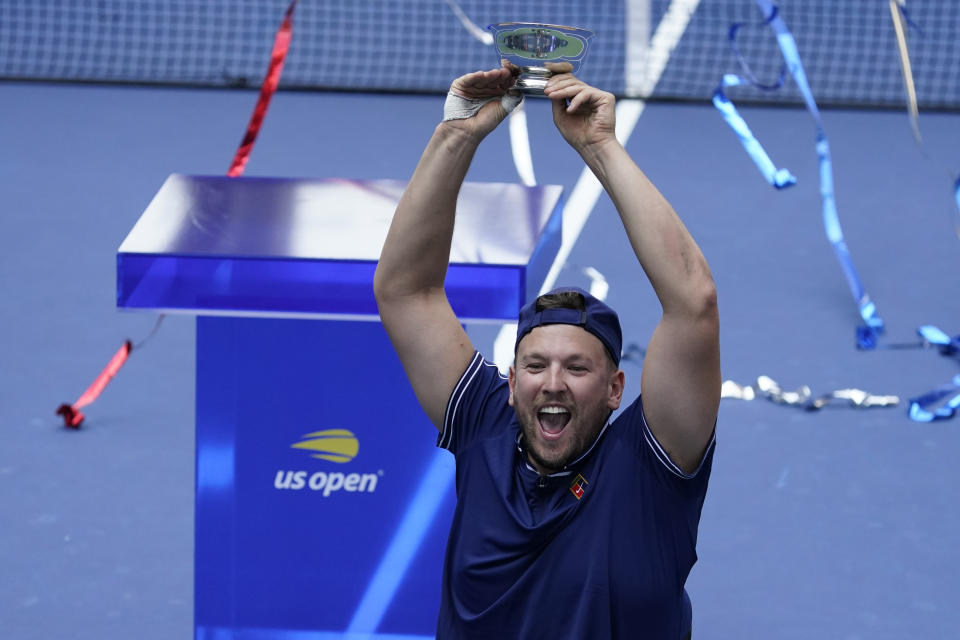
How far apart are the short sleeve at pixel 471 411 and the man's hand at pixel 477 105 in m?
0.47

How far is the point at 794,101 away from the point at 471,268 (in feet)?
24.7

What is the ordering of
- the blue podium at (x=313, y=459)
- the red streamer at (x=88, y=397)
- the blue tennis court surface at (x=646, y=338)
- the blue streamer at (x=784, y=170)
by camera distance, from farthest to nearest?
the blue streamer at (x=784, y=170) < the red streamer at (x=88, y=397) < the blue tennis court surface at (x=646, y=338) < the blue podium at (x=313, y=459)

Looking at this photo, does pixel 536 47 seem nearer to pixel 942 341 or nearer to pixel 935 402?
pixel 935 402

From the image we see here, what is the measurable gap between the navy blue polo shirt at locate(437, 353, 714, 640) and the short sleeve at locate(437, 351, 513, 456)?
98 millimetres

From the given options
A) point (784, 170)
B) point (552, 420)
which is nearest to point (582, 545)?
point (552, 420)

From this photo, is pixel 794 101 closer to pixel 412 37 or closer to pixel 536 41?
pixel 412 37

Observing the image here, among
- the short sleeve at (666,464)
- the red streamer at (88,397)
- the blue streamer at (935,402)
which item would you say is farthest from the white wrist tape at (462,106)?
the blue streamer at (935,402)

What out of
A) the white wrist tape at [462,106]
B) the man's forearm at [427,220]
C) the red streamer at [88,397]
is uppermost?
the white wrist tape at [462,106]

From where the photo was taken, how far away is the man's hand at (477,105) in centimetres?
257

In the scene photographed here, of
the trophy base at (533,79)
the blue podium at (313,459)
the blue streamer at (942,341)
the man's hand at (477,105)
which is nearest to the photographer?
the trophy base at (533,79)

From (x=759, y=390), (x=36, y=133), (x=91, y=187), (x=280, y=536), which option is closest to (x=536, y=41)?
(x=280, y=536)

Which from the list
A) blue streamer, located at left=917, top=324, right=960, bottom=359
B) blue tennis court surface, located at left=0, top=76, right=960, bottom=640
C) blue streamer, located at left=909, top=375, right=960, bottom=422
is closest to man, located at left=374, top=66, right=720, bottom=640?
blue tennis court surface, located at left=0, top=76, right=960, bottom=640

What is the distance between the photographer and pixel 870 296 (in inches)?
270

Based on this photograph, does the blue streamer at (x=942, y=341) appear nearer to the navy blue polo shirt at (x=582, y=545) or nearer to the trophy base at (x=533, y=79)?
the navy blue polo shirt at (x=582, y=545)
